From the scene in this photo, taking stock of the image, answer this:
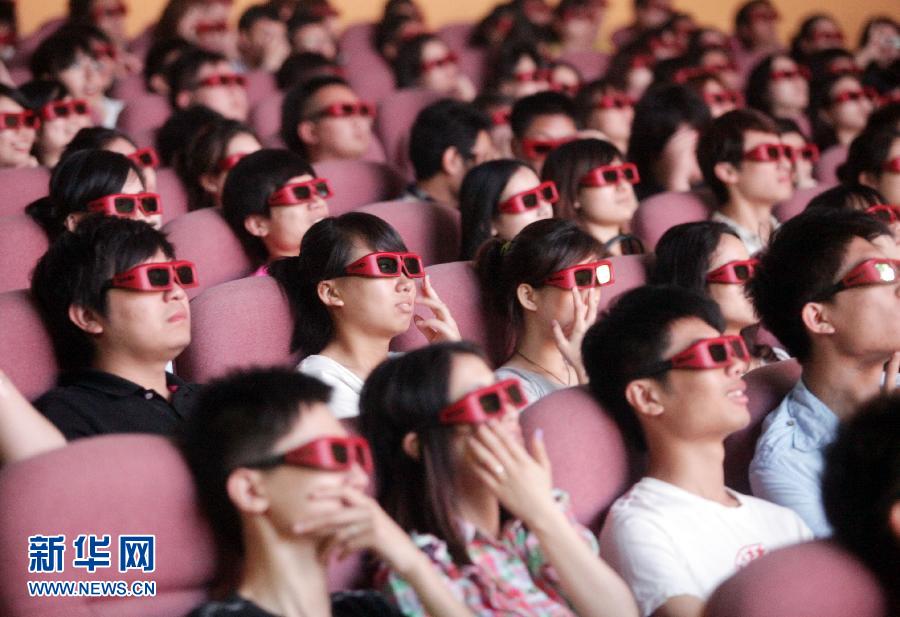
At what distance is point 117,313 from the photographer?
6.05ft

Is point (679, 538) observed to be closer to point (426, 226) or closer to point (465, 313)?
point (465, 313)

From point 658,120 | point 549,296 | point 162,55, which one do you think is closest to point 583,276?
point 549,296

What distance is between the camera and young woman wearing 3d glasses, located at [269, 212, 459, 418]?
2078 mm

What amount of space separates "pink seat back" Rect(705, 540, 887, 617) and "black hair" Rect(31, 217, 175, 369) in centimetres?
101

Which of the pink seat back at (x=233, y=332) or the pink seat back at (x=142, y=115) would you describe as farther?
the pink seat back at (x=142, y=115)

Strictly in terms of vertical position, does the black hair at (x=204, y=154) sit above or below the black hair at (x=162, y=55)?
below

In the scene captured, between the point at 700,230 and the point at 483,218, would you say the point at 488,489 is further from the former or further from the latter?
the point at 483,218

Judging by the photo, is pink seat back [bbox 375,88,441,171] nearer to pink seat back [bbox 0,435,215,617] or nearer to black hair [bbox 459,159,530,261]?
black hair [bbox 459,159,530,261]

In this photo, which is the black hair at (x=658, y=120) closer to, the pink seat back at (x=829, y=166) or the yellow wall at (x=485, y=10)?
the pink seat back at (x=829, y=166)

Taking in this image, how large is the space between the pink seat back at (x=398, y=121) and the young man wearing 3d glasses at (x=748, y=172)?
1157mm

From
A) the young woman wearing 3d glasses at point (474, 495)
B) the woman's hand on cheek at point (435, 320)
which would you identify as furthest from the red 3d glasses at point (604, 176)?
the young woman wearing 3d glasses at point (474, 495)

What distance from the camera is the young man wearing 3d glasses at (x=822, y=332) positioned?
1791mm

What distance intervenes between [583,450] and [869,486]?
15.2 inches

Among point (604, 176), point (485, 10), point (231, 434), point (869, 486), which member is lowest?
point (869, 486)
